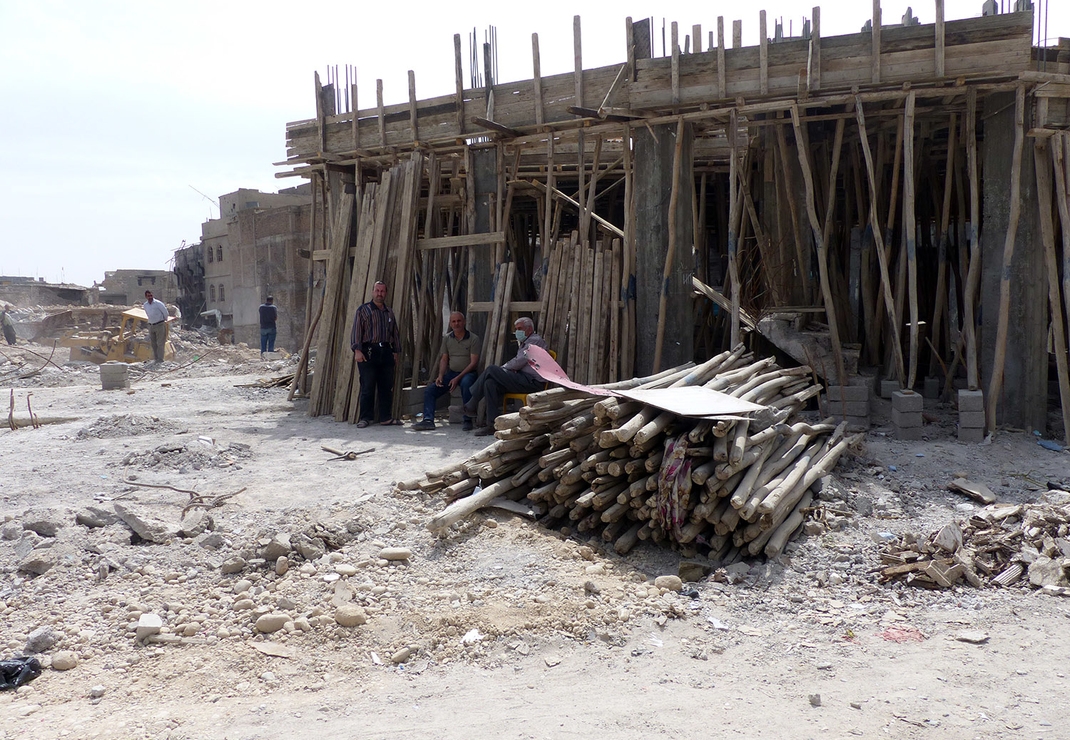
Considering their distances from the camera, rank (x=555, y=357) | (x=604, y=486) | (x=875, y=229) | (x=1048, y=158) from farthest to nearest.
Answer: (x=555, y=357)
(x=875, y=229)
(x=1048, y=158)
(x=604, y=486)

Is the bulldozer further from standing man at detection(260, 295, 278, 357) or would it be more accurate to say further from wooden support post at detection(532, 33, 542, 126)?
wooden support post at detection(532, 33, 542, 126)

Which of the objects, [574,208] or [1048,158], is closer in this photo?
[1048,158]

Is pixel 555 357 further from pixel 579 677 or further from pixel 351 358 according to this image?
pixel 579 677

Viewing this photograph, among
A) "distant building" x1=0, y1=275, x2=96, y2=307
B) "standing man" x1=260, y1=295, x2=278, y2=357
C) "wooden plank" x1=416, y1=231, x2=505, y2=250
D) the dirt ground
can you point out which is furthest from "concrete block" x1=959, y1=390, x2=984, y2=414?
"distant building" x1=0, y1=275, x2=96, y2=307

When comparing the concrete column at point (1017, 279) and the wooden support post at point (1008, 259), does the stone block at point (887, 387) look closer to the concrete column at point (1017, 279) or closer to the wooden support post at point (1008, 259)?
the concrete column at point (1017, 279)

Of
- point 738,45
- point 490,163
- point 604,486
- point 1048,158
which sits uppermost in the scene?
point 738,45

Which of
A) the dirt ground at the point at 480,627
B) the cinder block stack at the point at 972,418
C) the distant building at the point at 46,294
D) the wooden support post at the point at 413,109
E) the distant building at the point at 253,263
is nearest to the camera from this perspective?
the dirt ground at the point at 480,627

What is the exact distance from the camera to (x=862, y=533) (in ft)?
18.3

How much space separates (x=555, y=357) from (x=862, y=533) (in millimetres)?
4796

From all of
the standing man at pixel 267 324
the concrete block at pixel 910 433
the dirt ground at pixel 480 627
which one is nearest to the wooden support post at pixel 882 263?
the concrete block at pixel 910 433

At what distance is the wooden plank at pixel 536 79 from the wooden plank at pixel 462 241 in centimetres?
148

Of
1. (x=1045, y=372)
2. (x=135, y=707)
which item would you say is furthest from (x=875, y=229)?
(x=135, y=707)

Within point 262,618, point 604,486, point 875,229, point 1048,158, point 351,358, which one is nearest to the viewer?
point 262,618

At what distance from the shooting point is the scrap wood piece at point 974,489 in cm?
608
